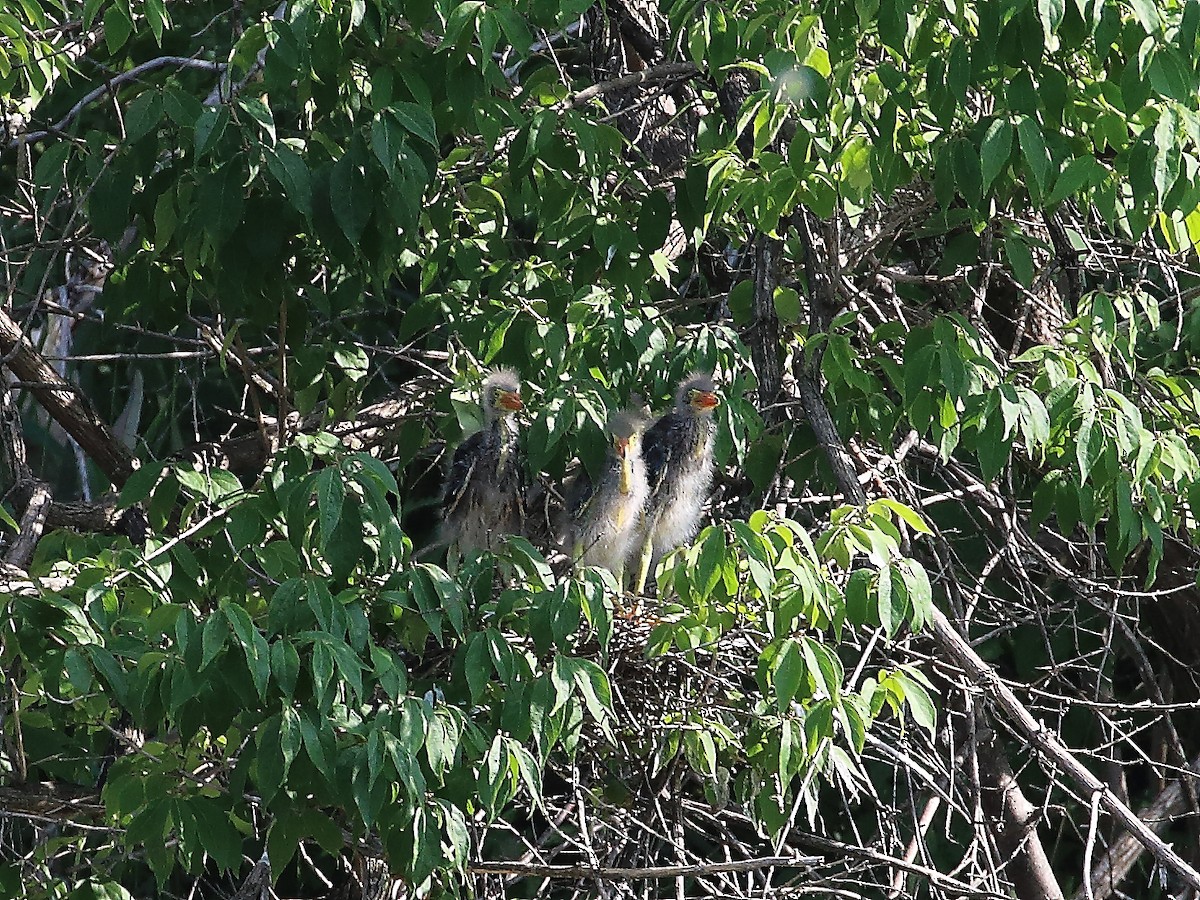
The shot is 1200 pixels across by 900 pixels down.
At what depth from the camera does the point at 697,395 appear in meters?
3.98

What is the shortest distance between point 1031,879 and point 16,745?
9.89 feet

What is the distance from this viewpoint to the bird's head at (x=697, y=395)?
3936mm

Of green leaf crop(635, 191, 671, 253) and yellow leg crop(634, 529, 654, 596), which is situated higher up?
green leaf crop(635, 191, 671, 253)

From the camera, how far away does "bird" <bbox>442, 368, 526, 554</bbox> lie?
4.03 m

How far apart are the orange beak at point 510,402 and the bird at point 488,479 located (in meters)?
0.02

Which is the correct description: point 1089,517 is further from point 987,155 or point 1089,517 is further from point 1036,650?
point 1036,650

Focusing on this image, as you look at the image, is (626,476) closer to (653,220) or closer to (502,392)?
(502,392)

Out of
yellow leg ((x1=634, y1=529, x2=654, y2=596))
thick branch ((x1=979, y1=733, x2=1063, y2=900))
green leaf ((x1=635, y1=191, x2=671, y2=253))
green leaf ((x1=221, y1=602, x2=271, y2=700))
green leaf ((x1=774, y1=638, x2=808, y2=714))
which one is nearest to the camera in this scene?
green leaf ((x1=221, y1=602, x2=271, y2=700))

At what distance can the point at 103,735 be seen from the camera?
14.1 ft

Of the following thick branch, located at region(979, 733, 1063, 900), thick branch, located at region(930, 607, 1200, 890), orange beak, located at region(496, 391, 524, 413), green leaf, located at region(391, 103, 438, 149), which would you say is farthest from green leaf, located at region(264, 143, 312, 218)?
thick branch, located at region(979, 733, 1063, 900)

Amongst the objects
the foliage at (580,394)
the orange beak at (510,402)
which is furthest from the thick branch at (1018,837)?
the orange beak at (510,402)

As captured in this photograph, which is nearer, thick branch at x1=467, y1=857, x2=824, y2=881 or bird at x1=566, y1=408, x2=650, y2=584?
thick branch at x1=467, y1=857, x2=824, y2=881

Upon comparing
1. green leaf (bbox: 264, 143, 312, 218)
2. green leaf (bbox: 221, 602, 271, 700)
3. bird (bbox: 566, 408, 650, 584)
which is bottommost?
bird (bbox: 566, 408, 650, 584)

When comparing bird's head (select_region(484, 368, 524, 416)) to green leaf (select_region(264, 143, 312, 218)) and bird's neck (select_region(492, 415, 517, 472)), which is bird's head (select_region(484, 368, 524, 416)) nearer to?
bird's neck (select_region(492, 415, 517, 472))
